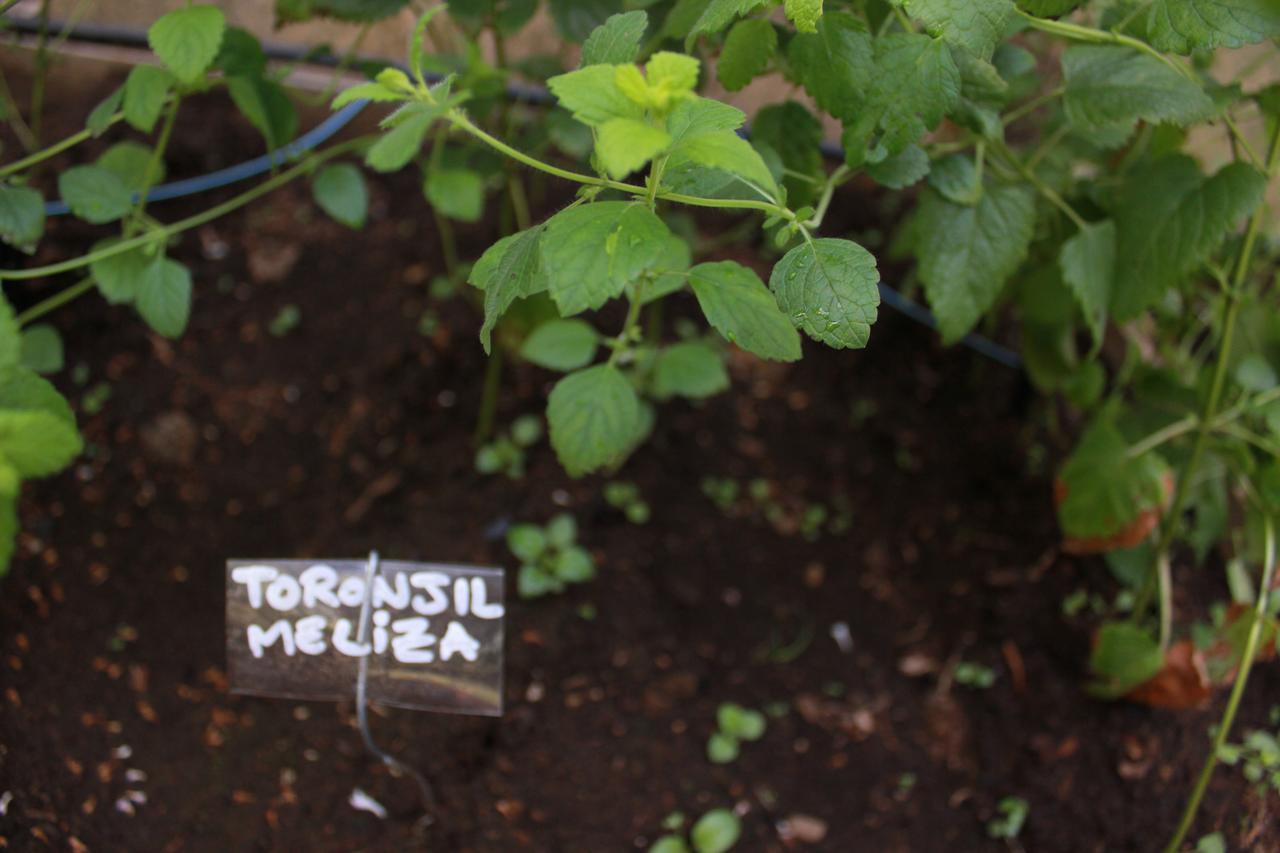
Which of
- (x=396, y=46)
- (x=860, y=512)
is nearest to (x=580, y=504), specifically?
(x=860, y=512)

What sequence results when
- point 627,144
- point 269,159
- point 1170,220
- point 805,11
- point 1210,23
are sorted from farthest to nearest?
point 269,159 → point 1170,220 → point 1210,23 → point 805,11 → point 627,144

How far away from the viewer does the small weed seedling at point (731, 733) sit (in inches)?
49.2

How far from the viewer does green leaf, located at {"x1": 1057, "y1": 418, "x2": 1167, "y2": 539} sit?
1190 mm

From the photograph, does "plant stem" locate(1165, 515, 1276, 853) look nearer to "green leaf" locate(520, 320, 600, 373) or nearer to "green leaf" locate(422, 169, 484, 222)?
"green leaf" locate(520, 320, 600, 373)

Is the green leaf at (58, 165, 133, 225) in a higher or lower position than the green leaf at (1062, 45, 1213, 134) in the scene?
lower

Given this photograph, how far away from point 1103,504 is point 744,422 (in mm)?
539

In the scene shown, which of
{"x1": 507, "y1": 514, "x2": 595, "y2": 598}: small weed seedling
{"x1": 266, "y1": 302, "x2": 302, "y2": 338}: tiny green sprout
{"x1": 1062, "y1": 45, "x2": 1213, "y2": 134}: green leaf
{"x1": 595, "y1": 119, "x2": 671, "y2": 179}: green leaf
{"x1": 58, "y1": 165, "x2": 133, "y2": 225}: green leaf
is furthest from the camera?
{"x1": 266, "y1": 302, "x2": 302, "y2": 338}: tiny green sprout

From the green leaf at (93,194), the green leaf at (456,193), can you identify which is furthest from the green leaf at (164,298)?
the green leaf at (456,193)

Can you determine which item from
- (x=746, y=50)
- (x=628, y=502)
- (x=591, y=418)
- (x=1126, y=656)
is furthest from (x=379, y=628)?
(x=1126, y=656)

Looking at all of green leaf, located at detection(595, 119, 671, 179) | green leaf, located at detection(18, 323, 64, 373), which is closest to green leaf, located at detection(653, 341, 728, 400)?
green leaf, located at detection(595, 119, 671, 179)

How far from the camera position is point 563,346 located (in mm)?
1146

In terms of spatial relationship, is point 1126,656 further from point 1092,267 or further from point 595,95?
point 595,95

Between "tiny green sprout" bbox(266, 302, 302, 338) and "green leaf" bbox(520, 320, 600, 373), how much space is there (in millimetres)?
577

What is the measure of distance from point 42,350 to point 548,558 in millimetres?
634
